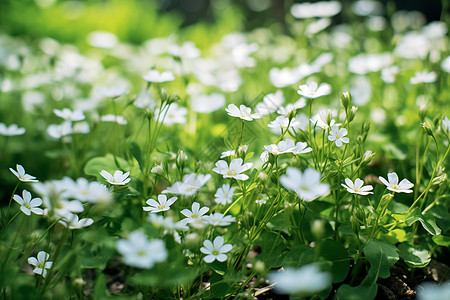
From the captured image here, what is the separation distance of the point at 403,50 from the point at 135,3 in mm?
3497

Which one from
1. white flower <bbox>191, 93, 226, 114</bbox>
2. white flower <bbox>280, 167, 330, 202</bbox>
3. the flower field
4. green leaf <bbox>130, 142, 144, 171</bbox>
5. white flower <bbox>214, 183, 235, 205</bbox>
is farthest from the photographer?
white flower <bbox>191, 93, 226, 114</bbox>

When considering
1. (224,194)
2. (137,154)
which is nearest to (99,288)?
(224,194)

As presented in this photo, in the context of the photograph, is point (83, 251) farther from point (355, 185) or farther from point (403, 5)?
point (403, 5)

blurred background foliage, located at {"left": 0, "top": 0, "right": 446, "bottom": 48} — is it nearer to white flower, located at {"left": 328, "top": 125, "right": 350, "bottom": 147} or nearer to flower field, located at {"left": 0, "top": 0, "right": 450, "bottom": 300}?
flower field, located at {"left": 0, "top": 0, "right": 450, "bottom": 300}

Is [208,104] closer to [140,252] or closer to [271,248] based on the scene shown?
[271,248]

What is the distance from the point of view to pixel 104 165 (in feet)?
5.47

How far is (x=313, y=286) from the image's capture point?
33.5 inches

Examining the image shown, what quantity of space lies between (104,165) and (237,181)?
0.58 m

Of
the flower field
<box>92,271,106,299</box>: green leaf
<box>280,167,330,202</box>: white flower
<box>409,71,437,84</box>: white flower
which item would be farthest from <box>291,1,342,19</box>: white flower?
<box>92,271,106,299</box>: green leaf

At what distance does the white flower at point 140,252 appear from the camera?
0.94 m

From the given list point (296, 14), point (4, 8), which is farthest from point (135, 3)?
point (296, 14)

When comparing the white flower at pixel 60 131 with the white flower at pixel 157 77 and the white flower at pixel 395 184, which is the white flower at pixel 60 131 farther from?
the white flower at pixel 395 184

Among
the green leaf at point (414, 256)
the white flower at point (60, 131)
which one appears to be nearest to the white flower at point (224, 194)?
the green leaf at point (414, 256)

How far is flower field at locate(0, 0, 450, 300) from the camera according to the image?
1202mm
